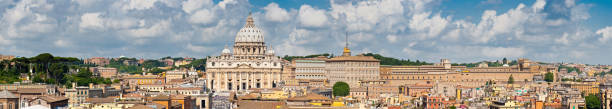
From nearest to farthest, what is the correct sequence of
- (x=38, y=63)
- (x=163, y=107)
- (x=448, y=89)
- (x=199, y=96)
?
(x=163, y=107), (x=199, y=96), (x=38, y=63), (x=448, y=89)

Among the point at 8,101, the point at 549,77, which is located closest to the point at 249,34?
the point at 549,77

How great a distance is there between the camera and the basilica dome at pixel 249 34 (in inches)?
5787

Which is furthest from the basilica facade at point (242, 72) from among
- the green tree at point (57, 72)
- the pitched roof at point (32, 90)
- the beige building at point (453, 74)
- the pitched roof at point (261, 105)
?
the pitched roof at point (261, 105)

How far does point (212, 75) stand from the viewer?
13662 cm

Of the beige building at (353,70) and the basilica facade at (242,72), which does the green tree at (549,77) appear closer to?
the beige building at (353,70)

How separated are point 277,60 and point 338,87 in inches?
883

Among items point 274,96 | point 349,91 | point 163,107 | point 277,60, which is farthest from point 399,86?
point 163,107

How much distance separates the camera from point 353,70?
432 feet

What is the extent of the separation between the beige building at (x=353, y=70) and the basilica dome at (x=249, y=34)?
15743 mm

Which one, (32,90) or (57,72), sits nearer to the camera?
(32,90)

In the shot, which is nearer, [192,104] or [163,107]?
[163,107]

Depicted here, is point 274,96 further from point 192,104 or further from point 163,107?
point 163,107

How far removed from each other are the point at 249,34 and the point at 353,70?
21690 mm

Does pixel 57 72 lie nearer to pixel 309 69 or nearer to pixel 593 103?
pixel 309 69
